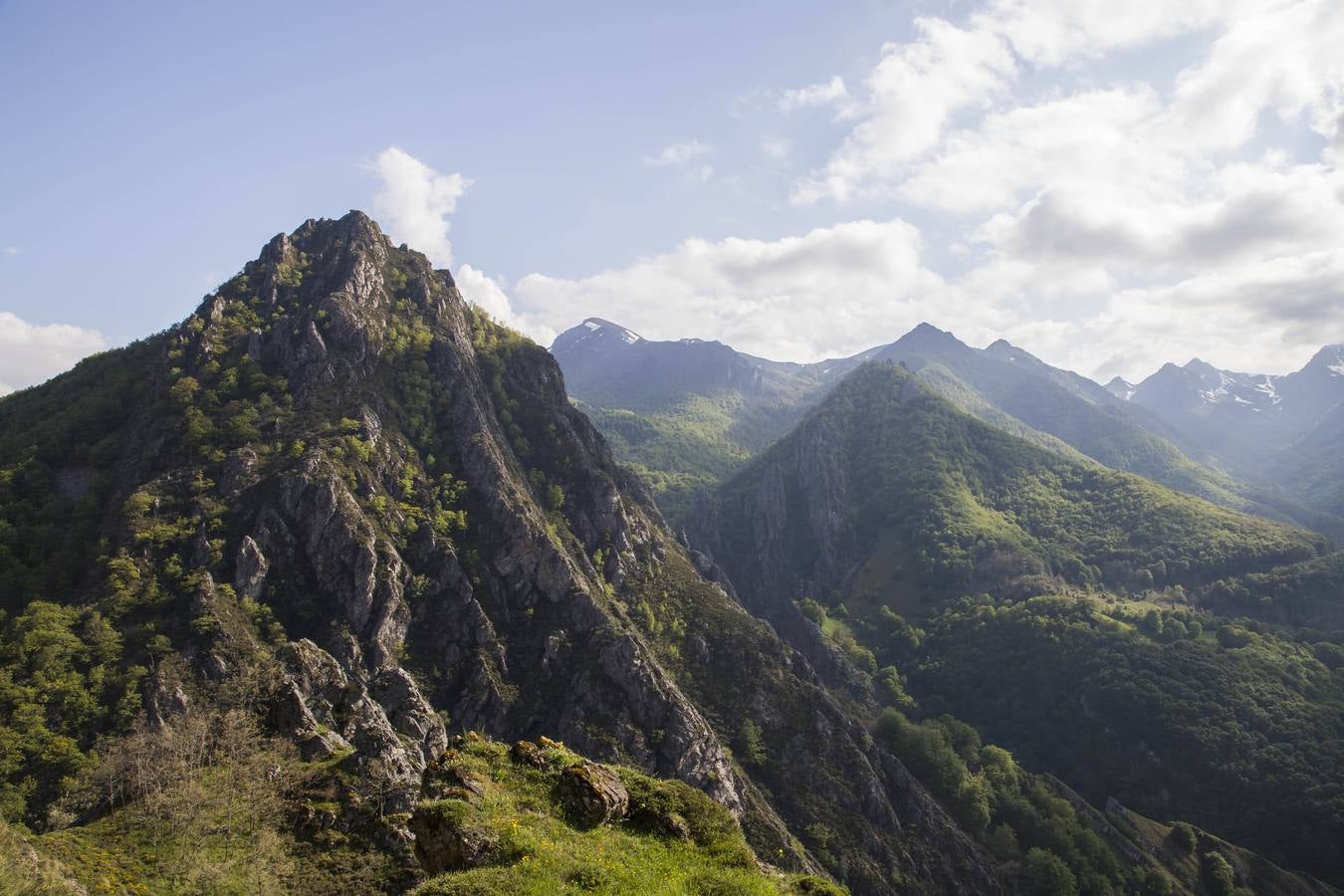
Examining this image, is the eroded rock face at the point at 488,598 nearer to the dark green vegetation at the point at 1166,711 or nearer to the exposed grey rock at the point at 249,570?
the exposed grey rock at the point at 249,570

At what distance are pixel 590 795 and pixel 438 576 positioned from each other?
259 ft

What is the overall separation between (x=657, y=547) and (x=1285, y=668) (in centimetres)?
15516

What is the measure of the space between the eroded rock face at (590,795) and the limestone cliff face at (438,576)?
108 feet

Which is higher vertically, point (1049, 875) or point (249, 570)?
point (249, 570)

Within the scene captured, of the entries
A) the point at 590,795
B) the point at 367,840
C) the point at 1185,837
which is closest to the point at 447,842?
the point at 590,795

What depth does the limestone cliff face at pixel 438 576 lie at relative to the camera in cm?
8750

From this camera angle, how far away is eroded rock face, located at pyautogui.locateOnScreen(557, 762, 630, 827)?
33719 millimetres

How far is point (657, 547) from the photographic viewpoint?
15125 cm

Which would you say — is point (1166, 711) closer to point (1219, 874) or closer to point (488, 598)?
point (1219, 874)

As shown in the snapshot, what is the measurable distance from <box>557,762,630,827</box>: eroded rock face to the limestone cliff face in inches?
1298

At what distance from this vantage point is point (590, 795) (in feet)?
112

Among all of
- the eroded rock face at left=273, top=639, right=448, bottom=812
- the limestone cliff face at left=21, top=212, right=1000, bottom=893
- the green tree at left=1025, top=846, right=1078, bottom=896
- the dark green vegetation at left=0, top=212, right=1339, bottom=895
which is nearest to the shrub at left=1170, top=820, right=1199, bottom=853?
the dark green vegetation at left=0, top=212, right=1339, bottom=895

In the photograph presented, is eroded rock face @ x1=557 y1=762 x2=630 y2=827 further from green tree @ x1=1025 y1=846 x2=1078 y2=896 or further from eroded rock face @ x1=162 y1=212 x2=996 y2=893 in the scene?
green tree @ x1=1025 y1=846 x2=1078 y2=896

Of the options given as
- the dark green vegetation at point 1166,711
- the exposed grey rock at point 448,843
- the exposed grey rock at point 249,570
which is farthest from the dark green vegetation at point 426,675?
the dark green vegetation at point 1166,711
